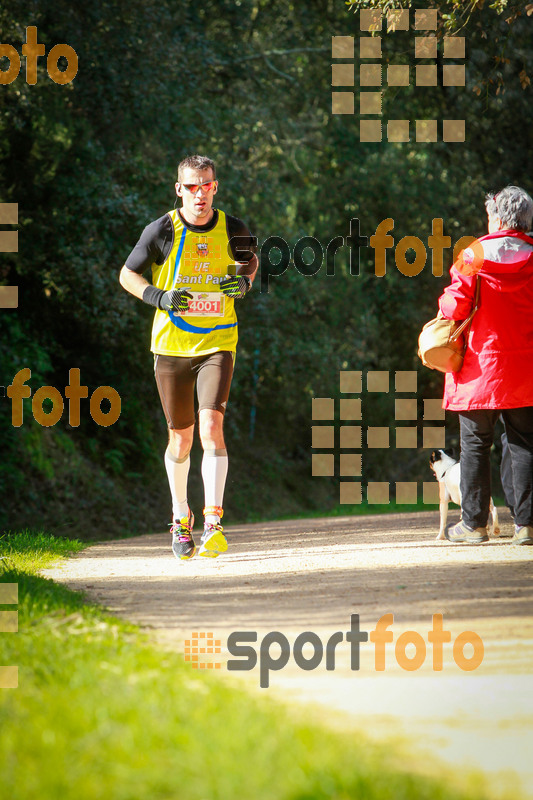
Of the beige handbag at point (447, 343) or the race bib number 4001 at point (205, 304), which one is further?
the race bib number 4001 at point (205, 304)

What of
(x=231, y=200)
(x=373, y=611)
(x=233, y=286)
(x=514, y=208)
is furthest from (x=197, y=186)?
(x=231, y=200)

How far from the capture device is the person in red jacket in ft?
22.3

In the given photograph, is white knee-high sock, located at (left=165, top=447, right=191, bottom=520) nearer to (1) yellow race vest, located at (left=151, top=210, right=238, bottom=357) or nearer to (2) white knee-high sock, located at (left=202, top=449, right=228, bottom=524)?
(2) white knee-high sock, located at (left=202, top=449, right=228, bottom=524)

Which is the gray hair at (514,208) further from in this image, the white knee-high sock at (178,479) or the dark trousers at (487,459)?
the white knee-high sock at (178,479)

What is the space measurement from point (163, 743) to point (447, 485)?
17.4 ft

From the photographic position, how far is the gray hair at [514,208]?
271 inches

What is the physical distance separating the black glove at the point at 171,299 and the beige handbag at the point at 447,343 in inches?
65.5

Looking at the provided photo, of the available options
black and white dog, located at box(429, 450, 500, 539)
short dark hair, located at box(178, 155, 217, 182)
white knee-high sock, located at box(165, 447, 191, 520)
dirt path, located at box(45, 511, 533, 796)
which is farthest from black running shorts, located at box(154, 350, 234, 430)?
black and white dog, located at box(429, 450, 500, 539)

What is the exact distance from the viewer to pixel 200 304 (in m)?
7.05

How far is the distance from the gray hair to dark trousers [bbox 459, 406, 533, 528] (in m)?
1.26

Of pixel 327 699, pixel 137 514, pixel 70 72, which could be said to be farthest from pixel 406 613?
pixel 137 514

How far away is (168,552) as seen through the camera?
26.7ft

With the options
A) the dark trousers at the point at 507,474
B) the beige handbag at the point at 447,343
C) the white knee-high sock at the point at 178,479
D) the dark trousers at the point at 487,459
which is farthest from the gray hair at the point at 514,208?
the white knee-high sock at the point at 178,479

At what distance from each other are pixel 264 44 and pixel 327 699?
20.6 metres
